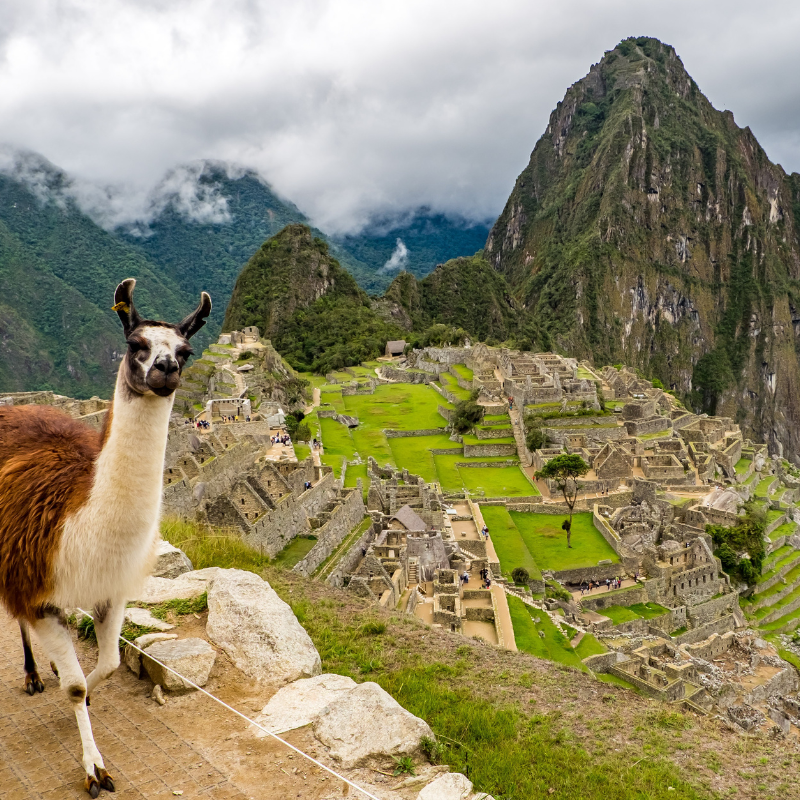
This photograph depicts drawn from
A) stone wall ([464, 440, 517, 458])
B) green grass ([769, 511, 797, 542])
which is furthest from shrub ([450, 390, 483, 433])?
green grass ([769, 511, 797, 542])

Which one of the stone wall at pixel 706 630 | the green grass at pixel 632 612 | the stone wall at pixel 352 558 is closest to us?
the stone wall at pixel 352 558

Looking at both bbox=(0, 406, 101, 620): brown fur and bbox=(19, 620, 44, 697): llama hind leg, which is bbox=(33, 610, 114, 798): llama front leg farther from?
bbox=(19, 620, 44, 697): llama hind leg

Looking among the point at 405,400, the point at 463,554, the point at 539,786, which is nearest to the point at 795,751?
the point at 539,786

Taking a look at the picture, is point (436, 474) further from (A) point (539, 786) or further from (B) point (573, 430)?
(A) point (539, 786)

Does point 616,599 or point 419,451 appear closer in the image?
point 616,599

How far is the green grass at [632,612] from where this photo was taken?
19803mm

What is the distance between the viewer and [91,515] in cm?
326

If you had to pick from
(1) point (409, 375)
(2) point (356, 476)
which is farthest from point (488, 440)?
(1) point (409, 375)

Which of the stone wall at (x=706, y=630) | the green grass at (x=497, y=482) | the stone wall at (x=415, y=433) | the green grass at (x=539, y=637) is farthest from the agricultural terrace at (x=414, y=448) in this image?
the stone wall at (x=706, y=630)

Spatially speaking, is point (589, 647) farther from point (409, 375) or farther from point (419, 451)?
point (409, 375)

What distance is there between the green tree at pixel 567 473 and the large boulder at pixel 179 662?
21.4 metres

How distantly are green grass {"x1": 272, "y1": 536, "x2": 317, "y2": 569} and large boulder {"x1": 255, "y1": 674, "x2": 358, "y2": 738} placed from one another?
740cm

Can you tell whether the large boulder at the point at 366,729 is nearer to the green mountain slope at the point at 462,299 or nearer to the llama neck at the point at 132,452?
the llama neck at the point at 132,452

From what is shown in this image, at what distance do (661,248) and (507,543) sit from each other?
106m
